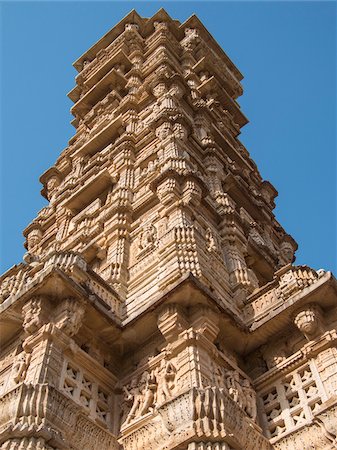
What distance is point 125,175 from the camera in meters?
19.7

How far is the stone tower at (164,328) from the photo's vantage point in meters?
9.72

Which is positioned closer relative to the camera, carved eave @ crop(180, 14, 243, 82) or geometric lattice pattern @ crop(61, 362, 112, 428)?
geometric lattice pattern @ crop(61, 362, 112, 428)

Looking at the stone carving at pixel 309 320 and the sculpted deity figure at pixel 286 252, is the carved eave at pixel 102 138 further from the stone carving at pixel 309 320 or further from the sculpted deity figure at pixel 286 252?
the stone carving at pixel 309 320

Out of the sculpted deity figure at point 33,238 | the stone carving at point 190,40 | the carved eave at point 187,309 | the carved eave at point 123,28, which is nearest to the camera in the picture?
the carved eave at point 187,309

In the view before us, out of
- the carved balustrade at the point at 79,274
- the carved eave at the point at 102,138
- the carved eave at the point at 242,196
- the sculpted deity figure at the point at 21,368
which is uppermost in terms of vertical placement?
the carved eave at the point at 102,138

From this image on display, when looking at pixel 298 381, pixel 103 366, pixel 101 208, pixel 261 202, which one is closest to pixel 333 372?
pixel 298 381

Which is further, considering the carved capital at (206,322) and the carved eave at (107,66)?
the carved eave at (107,66)

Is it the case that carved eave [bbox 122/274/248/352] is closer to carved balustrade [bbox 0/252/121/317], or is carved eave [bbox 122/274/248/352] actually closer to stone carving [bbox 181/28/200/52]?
carved balustrade [bbox 0/252/121/317]

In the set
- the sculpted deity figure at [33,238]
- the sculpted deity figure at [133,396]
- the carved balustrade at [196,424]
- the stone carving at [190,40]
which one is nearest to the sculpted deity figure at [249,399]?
the carved balustrade at [196,424]

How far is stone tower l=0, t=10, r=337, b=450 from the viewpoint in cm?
972

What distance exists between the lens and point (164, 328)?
1136 centimetres

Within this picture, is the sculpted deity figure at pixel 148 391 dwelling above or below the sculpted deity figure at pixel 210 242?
below

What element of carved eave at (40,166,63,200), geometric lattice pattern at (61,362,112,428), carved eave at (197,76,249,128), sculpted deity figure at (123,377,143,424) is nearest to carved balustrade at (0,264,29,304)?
geometric lattice pattern at (61,362,112,428)

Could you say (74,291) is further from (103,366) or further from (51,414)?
(51,414)
